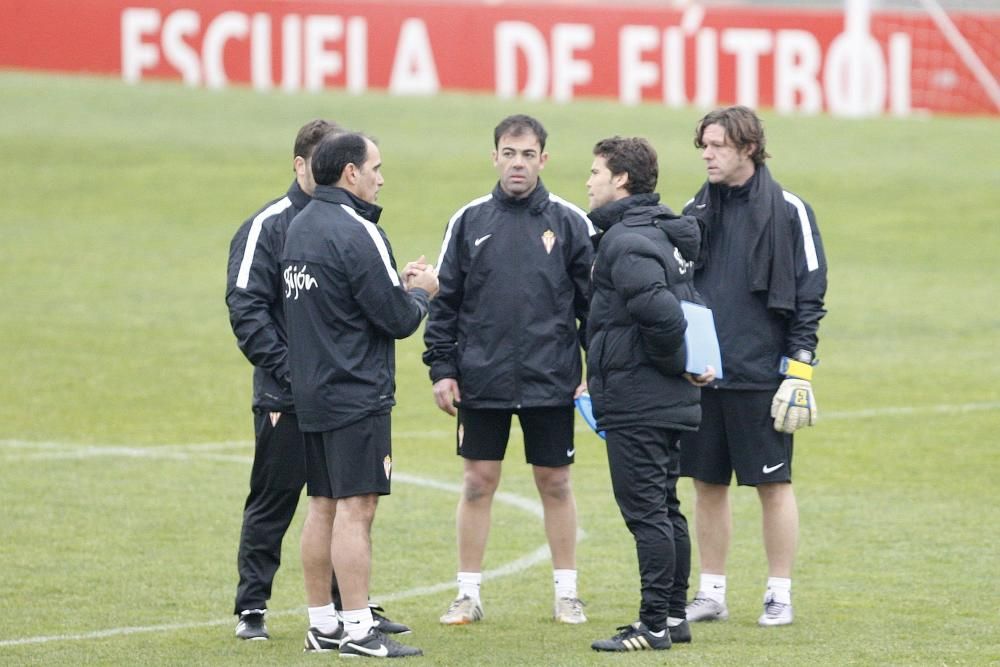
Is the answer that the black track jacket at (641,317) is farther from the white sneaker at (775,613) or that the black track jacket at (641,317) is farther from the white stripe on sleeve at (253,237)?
the white stripe on sleeve at (253,237)

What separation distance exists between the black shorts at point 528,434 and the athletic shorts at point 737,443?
0.55 m

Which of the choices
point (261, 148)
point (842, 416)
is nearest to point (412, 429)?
point (842, 416)

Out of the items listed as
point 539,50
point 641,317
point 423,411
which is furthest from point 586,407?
point 539,50

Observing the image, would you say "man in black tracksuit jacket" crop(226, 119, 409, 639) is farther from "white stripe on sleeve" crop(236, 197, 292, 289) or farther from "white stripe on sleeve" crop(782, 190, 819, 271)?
"white stripe on sleeve" crop(782, 190, 819, 271)

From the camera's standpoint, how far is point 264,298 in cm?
805

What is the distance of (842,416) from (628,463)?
21.7 ft

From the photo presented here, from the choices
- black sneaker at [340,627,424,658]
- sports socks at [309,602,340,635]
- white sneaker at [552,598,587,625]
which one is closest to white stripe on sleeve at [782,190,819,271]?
white sneaker at [552,598,587,625]

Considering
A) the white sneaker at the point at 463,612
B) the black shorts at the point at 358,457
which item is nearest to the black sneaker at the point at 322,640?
the black shorts at the point at 358,457

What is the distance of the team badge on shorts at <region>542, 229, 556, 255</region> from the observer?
8625 millimetres

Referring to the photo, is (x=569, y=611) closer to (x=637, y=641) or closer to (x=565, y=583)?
(x=565, y=583)

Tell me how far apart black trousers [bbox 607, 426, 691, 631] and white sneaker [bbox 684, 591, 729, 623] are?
671mm

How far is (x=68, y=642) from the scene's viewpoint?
7949 millimetres

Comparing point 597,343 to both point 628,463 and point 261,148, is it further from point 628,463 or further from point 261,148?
point 261,148

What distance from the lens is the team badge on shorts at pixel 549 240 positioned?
8.62 meters
